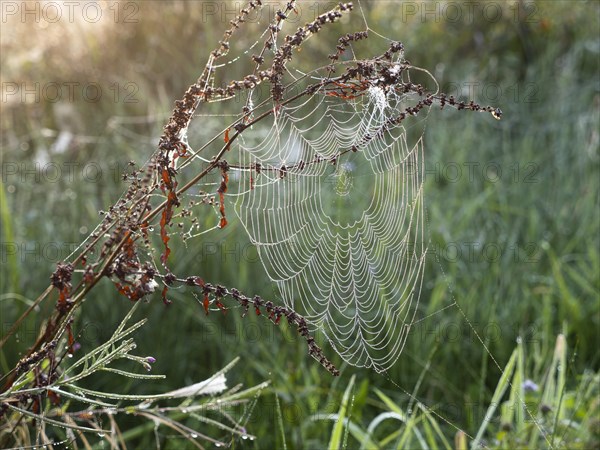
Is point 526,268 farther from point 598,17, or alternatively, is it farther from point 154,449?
point 598,17

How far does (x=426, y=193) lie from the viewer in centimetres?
477

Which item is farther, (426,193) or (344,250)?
(426,193)

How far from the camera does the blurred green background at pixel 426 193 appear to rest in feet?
10.8

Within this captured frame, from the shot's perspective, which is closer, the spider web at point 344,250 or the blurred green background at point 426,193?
the blurred green background at point 426,193

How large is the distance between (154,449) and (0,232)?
152cm

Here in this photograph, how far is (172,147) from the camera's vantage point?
4.17 feet

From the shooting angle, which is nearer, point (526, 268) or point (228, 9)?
point (526, 268)

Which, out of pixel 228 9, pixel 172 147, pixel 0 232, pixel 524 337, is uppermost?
pixel 228 9

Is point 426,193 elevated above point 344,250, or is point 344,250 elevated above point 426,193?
point 426,193

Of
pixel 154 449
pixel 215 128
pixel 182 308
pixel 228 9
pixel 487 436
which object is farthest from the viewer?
pixel 228 9

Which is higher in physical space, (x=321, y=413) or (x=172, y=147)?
(x=172, y=147)

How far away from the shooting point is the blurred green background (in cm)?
329

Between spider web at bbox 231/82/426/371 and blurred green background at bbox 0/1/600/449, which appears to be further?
spider web at bbox 231/82/426/371

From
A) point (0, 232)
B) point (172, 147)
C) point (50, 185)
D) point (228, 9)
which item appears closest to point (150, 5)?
point (228, 9)
